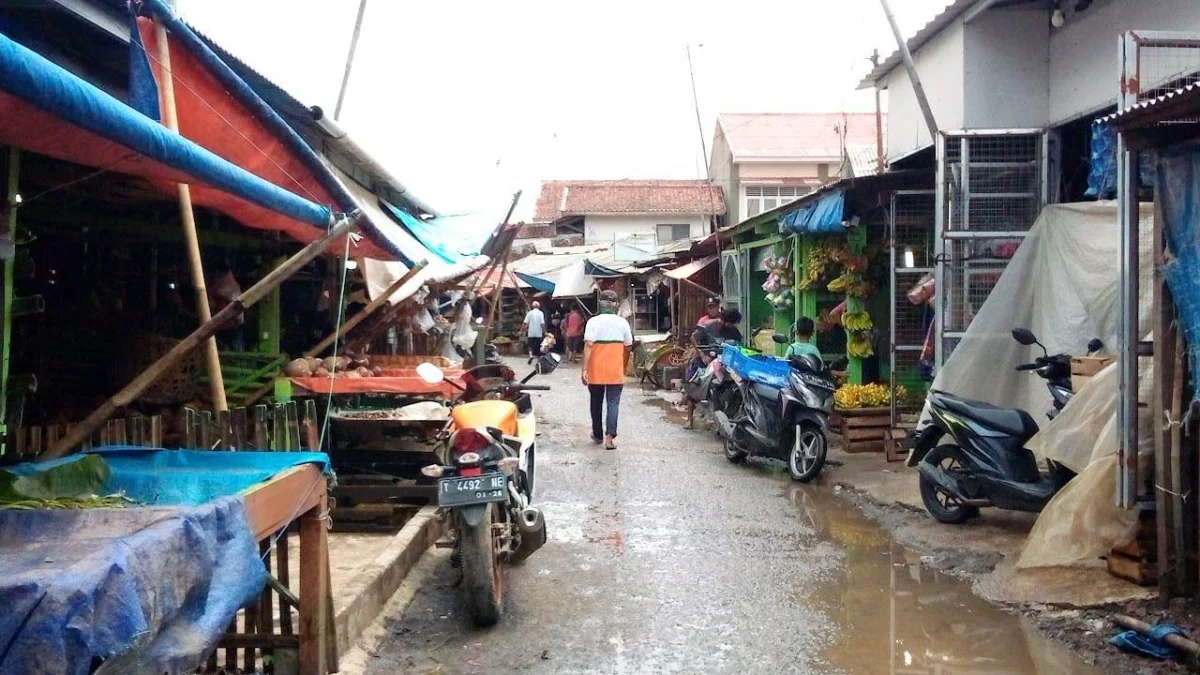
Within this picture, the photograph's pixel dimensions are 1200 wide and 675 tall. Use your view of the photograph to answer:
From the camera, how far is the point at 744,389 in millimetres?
10633

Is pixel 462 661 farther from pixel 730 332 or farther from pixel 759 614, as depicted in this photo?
pixel 730 332

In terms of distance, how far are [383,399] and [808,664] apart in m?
4.42

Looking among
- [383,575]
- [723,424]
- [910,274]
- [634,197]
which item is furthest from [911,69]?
[634,197]

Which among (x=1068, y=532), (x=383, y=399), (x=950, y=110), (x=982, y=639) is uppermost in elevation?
(x=950, y=110)

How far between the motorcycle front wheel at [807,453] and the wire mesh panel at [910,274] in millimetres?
1439

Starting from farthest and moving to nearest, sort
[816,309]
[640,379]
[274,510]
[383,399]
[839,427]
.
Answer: [640,379] → [816,309] → [839,427] → [383,399] → [274,510]

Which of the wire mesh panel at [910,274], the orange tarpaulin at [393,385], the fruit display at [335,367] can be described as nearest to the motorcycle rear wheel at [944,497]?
the wire mesh panel at [910,274]

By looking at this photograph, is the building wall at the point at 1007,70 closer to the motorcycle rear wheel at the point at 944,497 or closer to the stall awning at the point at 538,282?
the motorcycle rear wheel at the point at 944,497

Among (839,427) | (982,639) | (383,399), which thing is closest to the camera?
(982,639)

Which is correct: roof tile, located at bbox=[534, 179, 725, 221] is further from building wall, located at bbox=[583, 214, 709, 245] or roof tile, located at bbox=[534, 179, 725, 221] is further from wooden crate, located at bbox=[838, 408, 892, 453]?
wooden crate, located at bbox=[838, 408, 892, 453]

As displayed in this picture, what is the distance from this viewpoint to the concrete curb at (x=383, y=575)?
194 inches

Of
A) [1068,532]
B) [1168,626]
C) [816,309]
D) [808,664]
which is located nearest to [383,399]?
[808,664]

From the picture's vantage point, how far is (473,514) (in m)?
5.29

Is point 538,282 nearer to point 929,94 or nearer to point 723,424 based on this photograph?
point 723,424
